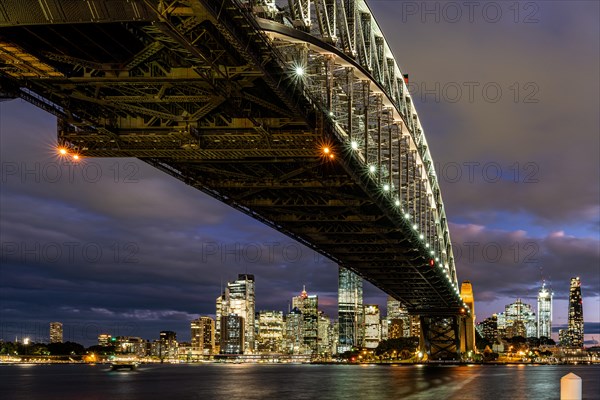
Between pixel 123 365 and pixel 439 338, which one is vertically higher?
pixel 439 338

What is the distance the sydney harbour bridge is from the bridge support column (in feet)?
244

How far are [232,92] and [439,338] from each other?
11760 centimetres

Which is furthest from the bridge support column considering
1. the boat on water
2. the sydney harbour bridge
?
the sydney harbour bridge

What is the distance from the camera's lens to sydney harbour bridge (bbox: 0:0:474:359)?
23969 mm

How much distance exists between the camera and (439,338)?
461 ft

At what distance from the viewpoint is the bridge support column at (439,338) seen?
444 feet

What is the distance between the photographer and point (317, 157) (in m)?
39.7

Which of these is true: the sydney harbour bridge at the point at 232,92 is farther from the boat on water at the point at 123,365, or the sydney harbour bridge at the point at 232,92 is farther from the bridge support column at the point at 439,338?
the boat on water at the point at 123,365

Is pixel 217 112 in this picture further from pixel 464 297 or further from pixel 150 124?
pixel 464 297

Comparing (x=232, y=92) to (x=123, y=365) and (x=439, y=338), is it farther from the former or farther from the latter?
(x=123, y=365)

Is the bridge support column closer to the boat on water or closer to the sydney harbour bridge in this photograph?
the boat on water

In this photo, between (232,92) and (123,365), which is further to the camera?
(123,365)

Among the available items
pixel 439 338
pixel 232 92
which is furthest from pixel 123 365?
pixel 232 92

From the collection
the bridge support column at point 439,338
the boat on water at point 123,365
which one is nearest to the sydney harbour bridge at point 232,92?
the bridge support column at point 439,338
